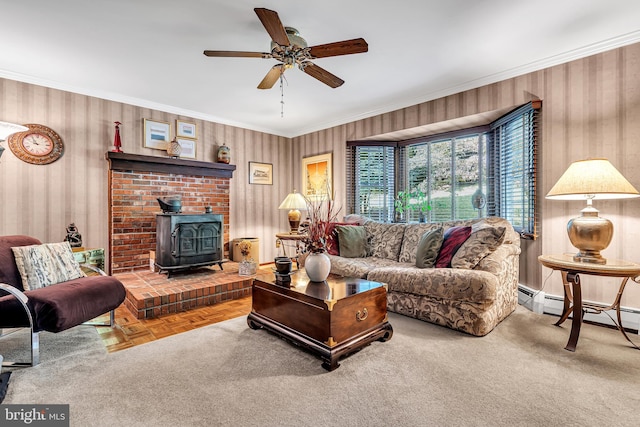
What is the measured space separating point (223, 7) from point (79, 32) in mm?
1353

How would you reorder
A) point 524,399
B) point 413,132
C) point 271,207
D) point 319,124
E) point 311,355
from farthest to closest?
point 271,207 < point 319,124 < point 413,132 < point 311,355 < point 524,399

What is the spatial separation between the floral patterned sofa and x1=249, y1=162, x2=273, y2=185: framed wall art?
279cm

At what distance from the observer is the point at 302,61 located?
240 centimetres

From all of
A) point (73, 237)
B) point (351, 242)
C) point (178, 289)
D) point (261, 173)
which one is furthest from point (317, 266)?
point (261, 173)

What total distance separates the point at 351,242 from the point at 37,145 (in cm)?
379

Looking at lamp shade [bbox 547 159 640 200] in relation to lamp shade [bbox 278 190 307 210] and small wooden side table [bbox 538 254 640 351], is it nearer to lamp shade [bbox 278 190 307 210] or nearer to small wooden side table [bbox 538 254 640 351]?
small wooden side table [bbox 538 254 640 351]

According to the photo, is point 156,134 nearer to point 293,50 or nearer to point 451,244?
point 293,50

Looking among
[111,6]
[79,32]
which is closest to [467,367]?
[111,6]

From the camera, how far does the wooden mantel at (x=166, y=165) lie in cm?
379

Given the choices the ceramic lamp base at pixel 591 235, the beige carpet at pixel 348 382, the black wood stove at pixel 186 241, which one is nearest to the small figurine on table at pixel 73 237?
the black wood stove at pixel 186 241

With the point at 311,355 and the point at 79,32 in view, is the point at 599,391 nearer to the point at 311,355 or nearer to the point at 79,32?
the point at 311,355

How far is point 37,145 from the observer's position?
11.1 ft

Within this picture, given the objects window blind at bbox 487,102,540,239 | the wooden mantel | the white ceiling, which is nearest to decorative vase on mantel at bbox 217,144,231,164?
the wooden mantel

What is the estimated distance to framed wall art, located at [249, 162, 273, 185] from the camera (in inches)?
210
